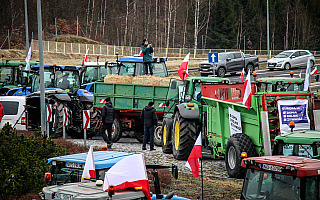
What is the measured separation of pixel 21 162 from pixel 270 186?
19.2 feet

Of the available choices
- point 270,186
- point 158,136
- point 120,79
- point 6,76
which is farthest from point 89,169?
point 6,76

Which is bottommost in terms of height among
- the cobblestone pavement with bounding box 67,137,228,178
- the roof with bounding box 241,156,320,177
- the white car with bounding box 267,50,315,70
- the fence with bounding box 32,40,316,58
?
the cobblestone pavement with bounding box 67,137,228,178

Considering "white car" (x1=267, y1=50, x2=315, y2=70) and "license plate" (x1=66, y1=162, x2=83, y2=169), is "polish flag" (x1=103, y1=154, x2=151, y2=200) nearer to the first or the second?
"license plate" (x1=66, y1=162, x2=83, y2=169)

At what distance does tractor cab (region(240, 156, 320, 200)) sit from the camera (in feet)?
19.0

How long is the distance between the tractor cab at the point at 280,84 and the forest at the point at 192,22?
181ft

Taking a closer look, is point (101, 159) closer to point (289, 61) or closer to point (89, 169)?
point (89, 169)

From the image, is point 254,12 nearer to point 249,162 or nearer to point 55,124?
point 55,124

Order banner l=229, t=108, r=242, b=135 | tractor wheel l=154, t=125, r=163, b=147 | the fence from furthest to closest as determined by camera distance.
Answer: the fence, tractor wheel l=154, t=125, r=163, b=147, banner l=229, t=108, r=242, b=135

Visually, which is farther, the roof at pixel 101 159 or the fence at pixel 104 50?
the fence at pixel 104 50

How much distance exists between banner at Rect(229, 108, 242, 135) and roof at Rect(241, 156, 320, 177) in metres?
5.01

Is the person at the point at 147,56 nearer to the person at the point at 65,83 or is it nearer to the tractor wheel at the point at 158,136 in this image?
the tractor wheel at the point at 158,136

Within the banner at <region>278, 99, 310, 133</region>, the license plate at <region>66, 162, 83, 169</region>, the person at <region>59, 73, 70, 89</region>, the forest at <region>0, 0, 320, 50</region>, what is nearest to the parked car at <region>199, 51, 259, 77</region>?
the person at <region>59, 73, 70, 89</region>

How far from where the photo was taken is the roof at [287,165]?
5803 millimetres

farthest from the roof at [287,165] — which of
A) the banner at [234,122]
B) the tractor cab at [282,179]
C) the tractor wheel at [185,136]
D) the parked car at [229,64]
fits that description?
the parked car at [229,64]
